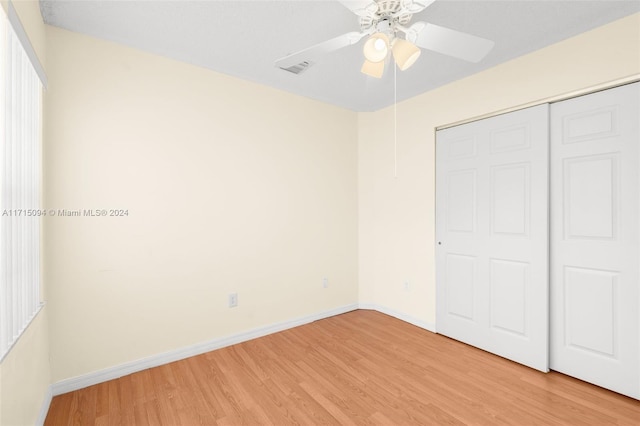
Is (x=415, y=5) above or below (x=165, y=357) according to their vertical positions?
above

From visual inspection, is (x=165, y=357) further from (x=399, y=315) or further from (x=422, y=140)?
(x=422, y=140)

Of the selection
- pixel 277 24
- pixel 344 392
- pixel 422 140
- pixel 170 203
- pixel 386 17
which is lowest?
pixel 344 392

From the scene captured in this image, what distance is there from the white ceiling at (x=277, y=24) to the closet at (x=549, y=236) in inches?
20.7

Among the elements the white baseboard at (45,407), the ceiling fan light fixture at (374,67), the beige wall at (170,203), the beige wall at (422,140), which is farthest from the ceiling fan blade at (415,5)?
the white baseboard at (45,407)

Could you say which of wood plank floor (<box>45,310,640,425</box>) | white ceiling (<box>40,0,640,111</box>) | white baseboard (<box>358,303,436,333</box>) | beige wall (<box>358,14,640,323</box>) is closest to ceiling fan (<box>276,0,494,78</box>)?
white ceiling (<box>40,0,640,111</box>)

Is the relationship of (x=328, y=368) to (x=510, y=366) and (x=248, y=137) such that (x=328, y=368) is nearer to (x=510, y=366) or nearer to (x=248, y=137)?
(x=510, y=366)

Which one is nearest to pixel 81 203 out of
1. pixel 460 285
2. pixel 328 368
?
pixel 328 368

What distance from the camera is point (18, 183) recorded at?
1427 mm

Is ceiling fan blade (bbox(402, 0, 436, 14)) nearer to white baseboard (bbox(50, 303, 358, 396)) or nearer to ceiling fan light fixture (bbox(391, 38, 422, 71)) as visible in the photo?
ceiling fan light fixture (bbox(391, 38, 422, 71))

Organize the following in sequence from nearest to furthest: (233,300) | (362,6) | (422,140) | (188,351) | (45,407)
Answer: (362,6)
(45,407)
(188,351)
(233,300)
(422,140)

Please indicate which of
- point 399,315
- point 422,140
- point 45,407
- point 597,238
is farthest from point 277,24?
point 399,315

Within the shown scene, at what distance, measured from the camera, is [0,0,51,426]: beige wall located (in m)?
1.24

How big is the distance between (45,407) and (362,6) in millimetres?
2900

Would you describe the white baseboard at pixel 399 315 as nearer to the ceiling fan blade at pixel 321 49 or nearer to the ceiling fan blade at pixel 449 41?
the ceiling fan blade at pixel 449 41
